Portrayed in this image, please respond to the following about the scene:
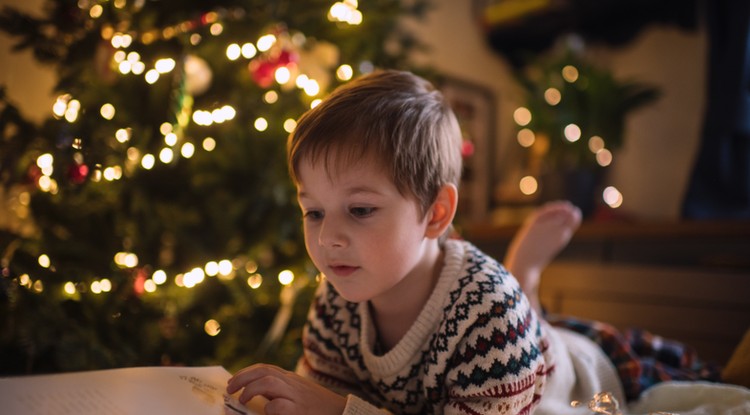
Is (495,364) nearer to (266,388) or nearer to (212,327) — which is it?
(266,388)

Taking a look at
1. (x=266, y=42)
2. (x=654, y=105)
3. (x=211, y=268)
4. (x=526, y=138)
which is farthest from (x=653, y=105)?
(x=211, y=268)

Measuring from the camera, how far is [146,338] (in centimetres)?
101

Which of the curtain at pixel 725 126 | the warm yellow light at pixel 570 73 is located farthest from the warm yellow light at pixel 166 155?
the curtain at pixel 725 126

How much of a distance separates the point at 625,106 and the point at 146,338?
1.69 meters

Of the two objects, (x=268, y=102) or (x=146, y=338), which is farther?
(x=268, y=102)

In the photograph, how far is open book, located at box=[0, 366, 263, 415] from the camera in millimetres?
491

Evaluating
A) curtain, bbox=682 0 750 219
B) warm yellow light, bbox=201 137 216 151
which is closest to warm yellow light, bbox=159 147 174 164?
warm yellow light, bbox=201 137 216 151

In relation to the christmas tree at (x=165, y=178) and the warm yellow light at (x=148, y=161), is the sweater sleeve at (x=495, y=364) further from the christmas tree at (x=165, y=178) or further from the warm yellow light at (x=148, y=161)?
the warm yellow light at (x=148, y=161)

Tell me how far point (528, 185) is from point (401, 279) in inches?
68.8

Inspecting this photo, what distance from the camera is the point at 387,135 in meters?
0.65

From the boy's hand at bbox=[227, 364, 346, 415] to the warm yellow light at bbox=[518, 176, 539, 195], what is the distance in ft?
6.04

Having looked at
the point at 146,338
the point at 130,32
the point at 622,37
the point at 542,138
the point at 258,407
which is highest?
the point at 622,37

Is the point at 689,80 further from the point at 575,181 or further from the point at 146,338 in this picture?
the point at 146,338

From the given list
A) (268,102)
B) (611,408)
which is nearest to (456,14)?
(268,102)
